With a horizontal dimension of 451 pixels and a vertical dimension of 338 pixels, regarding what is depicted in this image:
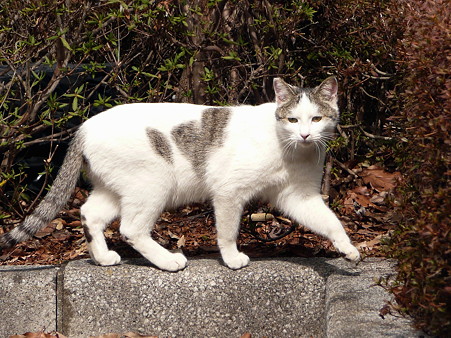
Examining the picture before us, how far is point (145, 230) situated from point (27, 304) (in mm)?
835

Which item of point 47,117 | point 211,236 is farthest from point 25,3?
point 211,236

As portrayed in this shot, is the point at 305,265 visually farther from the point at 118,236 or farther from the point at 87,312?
the point at 118,236

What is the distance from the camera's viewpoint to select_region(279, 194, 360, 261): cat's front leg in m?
4.16

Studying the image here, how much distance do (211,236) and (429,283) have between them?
2777 millimetres

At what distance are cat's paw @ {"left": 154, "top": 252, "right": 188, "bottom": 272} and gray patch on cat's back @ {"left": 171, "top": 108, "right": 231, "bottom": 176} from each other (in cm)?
55

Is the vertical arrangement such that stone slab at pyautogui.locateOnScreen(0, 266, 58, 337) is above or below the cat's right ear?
below

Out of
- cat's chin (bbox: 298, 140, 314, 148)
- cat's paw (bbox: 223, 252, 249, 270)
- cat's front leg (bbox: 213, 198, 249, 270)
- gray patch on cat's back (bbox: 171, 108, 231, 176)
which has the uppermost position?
cat's chin (bbox: 298, 140, 314, 148)

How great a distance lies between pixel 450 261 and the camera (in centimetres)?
276

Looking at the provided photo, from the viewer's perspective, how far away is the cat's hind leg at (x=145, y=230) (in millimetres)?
4289

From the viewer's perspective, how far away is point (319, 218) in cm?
434

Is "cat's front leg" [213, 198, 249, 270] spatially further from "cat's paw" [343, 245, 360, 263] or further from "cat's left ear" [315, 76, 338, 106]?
"cat's left ear" [315, 76, 338, 106]

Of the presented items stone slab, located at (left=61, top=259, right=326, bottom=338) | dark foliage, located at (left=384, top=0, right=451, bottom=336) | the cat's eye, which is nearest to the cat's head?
the cat's eye

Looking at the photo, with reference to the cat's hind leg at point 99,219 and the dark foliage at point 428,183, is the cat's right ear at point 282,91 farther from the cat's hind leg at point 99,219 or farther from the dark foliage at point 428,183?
the dark foliage at point 428,183

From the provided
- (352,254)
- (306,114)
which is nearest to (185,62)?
(306,114)
